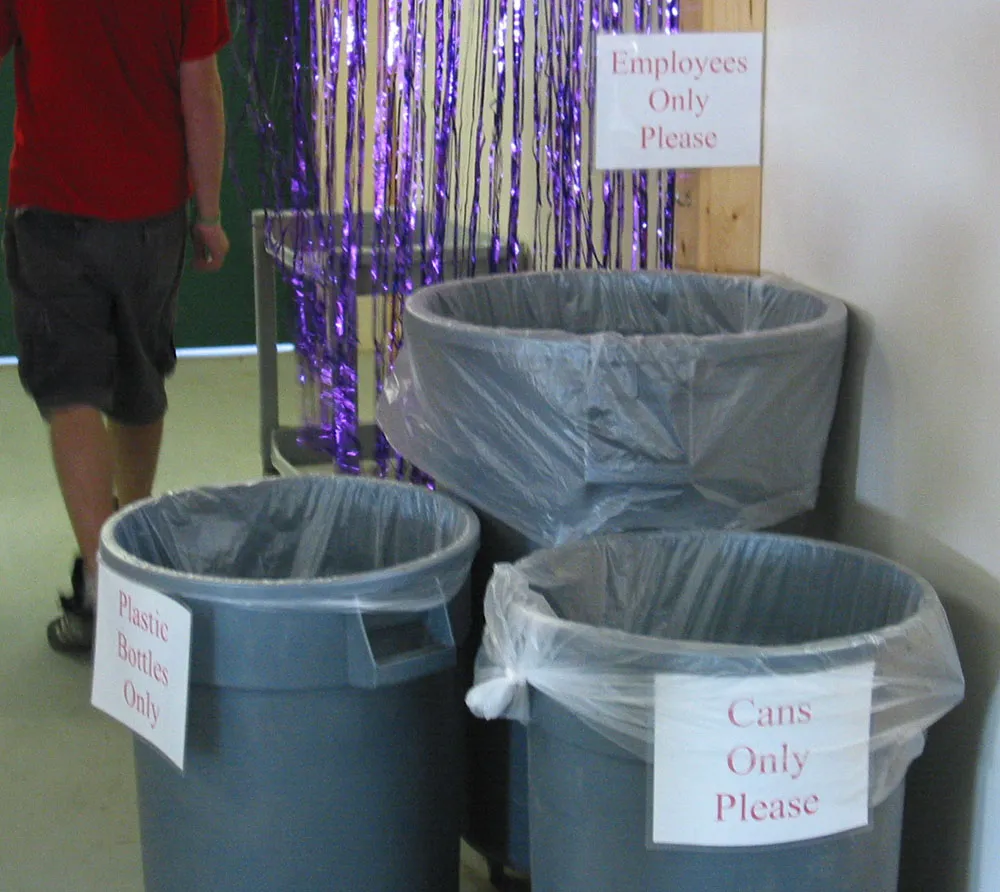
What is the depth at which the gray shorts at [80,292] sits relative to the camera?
201 centimetres

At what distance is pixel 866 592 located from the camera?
1.20 m

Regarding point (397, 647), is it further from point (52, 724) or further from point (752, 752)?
point (52, 724)

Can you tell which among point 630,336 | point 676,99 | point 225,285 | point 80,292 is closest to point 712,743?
point 630,336

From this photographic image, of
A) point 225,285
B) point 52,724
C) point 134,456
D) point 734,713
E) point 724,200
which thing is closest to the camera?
point 734,713

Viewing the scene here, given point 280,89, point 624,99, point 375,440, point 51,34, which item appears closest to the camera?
point 624,99

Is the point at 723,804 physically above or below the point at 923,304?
below

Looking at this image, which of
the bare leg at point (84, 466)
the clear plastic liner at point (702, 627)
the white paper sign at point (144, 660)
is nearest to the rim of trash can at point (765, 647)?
the clear plastic liner at point (702, 627)

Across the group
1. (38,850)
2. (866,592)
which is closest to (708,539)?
(866,592)

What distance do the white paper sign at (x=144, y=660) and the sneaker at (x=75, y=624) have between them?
3.07 ft

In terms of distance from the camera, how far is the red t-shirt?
1.95m

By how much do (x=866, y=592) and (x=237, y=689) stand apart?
569mm

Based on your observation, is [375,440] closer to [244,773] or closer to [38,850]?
[38,850]

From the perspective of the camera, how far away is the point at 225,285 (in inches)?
171

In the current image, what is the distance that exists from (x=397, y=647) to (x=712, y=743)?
14.0 inches
